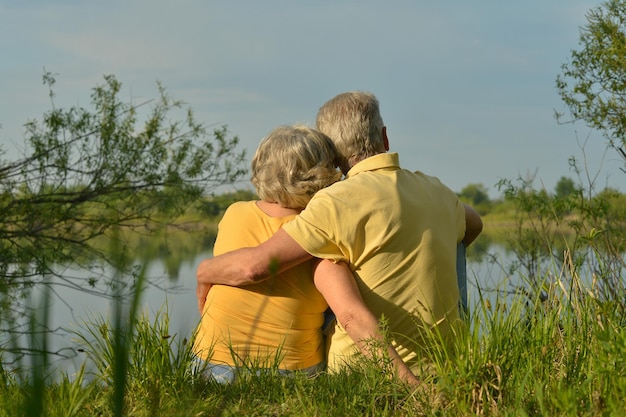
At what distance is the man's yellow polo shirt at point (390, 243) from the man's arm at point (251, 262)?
0.14 feet

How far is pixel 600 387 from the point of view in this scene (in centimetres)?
203

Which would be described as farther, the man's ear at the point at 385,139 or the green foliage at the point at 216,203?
the green foliage at the point at 216,203

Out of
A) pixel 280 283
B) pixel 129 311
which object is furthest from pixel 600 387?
pixel 129 311

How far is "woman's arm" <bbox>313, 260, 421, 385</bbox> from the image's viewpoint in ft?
7.98

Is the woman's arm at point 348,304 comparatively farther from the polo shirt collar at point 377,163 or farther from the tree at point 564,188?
the tree at point 564,188

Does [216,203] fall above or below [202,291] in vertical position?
above

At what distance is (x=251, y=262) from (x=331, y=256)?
266mm

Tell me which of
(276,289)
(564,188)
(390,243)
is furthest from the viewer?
(564,188)

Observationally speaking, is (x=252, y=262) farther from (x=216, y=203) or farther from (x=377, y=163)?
(x=216, y=203)

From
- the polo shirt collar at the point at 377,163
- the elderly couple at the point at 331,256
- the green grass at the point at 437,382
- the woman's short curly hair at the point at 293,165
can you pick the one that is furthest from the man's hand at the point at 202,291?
the polo shirt collar at the point at 377,163

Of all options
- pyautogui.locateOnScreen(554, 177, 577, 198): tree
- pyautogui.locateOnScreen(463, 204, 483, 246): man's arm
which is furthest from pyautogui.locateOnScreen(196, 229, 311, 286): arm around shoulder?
pyautogui.locateOnScreen(554, 177, 577, 198): tree

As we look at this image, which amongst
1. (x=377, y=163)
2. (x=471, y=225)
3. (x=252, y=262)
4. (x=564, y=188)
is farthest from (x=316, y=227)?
(x=564, y=188)

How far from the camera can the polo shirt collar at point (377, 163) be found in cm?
271

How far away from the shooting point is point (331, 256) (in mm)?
2564
